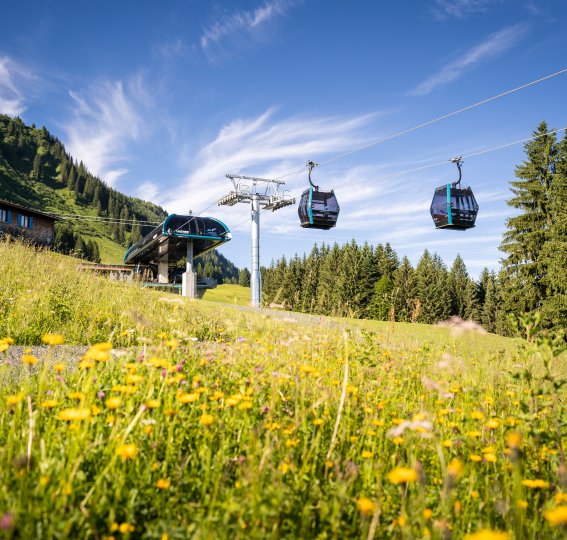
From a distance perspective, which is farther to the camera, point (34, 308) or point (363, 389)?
point (34, 308)

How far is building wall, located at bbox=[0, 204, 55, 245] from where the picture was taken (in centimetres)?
3903

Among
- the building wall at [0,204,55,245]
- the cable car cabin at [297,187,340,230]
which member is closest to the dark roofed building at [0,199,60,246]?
the building wall at [0,204,55,245]

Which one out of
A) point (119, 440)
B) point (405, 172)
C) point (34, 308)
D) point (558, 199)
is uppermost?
point (558, 199)

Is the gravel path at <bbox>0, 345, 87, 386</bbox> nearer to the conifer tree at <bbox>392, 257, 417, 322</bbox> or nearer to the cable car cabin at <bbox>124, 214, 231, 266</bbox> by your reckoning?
the cable car cabin at <bbox>124, 214, 231, 266</bbox>

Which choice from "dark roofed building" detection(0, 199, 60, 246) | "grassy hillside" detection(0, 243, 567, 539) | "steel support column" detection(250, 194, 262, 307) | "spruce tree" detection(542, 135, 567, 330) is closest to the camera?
"grassy hillside" detection(0, 243, 567, 539)

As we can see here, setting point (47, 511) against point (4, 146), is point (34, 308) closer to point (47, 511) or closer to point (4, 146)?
point (47, 511)

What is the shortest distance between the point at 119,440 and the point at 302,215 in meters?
14.0

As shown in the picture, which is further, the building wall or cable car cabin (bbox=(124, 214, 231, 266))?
the building wall

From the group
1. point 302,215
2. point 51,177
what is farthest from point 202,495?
point 51,177

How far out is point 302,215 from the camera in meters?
15.7

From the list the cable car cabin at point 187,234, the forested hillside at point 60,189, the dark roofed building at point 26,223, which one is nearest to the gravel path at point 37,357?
the cable car cabin at point 187,234

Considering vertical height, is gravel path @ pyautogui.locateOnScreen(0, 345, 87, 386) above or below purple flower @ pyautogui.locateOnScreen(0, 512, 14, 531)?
above

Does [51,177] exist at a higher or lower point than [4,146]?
lower

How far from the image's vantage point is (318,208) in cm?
1520
